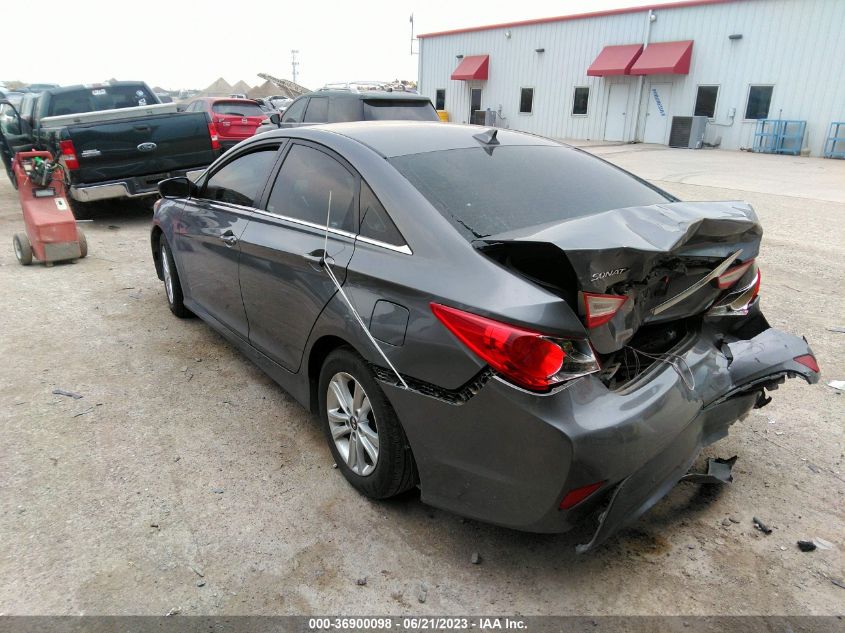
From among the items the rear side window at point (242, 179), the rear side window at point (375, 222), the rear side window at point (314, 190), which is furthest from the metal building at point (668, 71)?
the rear side window at point (375, 222)

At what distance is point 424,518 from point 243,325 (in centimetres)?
178

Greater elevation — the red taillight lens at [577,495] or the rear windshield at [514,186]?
the rear windshield at [514,186]

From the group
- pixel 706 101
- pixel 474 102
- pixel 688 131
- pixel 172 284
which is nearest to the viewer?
pixel 172 284

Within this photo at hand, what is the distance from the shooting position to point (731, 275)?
270 cm

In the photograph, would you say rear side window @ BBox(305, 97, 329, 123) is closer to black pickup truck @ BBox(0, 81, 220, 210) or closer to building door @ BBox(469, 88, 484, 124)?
black pickup truck @ BBox(0, 81, 220, 210)

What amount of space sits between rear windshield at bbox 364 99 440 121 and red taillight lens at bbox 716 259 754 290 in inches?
287

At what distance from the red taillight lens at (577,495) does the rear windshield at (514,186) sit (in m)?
1.06

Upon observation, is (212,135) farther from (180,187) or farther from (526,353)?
(526,353)

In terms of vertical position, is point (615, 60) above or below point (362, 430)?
above

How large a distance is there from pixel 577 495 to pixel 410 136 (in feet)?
6.72

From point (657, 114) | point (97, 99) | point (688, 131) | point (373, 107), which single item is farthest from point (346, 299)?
point (657, 114)

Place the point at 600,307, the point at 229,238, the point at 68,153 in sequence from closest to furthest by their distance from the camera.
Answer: the point at 600,307 < the point at 229,238 < the point at 68,153

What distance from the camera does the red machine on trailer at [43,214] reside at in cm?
679

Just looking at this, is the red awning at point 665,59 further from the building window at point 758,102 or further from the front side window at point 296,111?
the front side window at point 296,111
